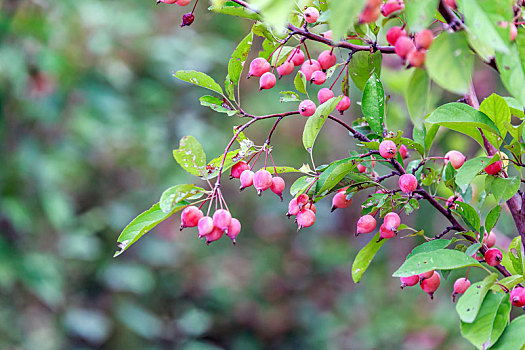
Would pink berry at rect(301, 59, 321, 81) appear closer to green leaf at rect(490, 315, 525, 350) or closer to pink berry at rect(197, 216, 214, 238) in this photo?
pink berry at rect(197, 216, 214, 238)

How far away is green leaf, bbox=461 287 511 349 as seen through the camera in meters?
0.45

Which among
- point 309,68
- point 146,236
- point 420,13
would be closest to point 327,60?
point 309,68

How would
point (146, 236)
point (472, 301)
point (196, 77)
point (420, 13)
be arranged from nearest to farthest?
1. point (420, 13)
2. point (472, 301)
3. point (196, 77)
4. point (146, 236)

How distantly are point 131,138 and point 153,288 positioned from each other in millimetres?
555

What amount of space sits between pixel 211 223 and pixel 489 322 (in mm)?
246

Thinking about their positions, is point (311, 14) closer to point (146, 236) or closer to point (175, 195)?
point (175, 195)

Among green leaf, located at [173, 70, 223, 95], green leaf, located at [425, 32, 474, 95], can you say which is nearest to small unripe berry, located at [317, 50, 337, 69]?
green leaf, located at [173, 70, 223, 95]

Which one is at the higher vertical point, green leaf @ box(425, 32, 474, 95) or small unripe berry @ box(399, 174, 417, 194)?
green leaf @ box(425, 32, 474, 95)

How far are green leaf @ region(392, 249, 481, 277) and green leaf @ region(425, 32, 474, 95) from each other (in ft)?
0.53

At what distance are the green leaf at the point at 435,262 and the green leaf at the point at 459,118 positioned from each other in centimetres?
11

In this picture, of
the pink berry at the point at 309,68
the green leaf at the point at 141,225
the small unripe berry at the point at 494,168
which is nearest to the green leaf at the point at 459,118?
the small unripe berry at the point at 494,168

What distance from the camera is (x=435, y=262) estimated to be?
0.46 m

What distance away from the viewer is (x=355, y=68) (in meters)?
0.58

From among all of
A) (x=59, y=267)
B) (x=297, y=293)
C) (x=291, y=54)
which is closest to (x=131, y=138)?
(x=59, y=267)
